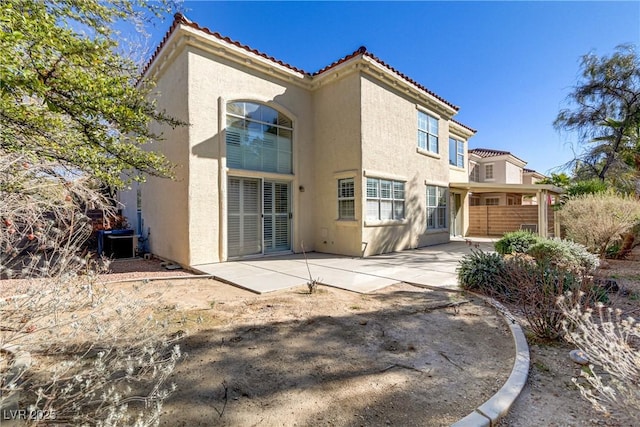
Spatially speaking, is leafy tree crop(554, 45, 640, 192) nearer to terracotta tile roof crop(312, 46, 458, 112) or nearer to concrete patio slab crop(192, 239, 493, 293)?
terracotta tile roof crop(312, 46, 458, 112)

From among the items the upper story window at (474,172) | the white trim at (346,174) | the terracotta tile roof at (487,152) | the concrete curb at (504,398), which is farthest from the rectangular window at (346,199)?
the terracotta tile roof at (487,152)

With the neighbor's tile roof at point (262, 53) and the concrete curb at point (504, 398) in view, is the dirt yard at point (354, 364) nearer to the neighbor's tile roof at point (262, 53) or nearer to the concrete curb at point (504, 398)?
the concrete curb at point (504, 398)

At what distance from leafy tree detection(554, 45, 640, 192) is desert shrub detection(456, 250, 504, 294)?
15.4 meters

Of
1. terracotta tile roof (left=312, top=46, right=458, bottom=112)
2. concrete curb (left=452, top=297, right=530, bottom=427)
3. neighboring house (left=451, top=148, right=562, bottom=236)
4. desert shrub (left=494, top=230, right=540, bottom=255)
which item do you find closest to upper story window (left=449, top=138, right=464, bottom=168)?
neighboring house (left=451, top=148, right=562, bottom=236)

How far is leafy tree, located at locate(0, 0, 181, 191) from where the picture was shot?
3.41 metres

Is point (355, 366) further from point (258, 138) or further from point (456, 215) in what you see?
point (456, 215)

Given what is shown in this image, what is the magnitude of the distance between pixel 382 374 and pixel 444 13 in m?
10.8

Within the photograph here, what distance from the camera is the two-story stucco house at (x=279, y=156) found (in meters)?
8.85

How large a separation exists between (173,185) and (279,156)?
12.4ft

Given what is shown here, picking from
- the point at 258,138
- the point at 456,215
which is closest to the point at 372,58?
the point at 258,138

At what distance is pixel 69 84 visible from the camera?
4.12 meters

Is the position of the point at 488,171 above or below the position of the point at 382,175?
above

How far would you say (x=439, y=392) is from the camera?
2.73 meters

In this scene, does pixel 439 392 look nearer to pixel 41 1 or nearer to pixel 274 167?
pixel 41 1
